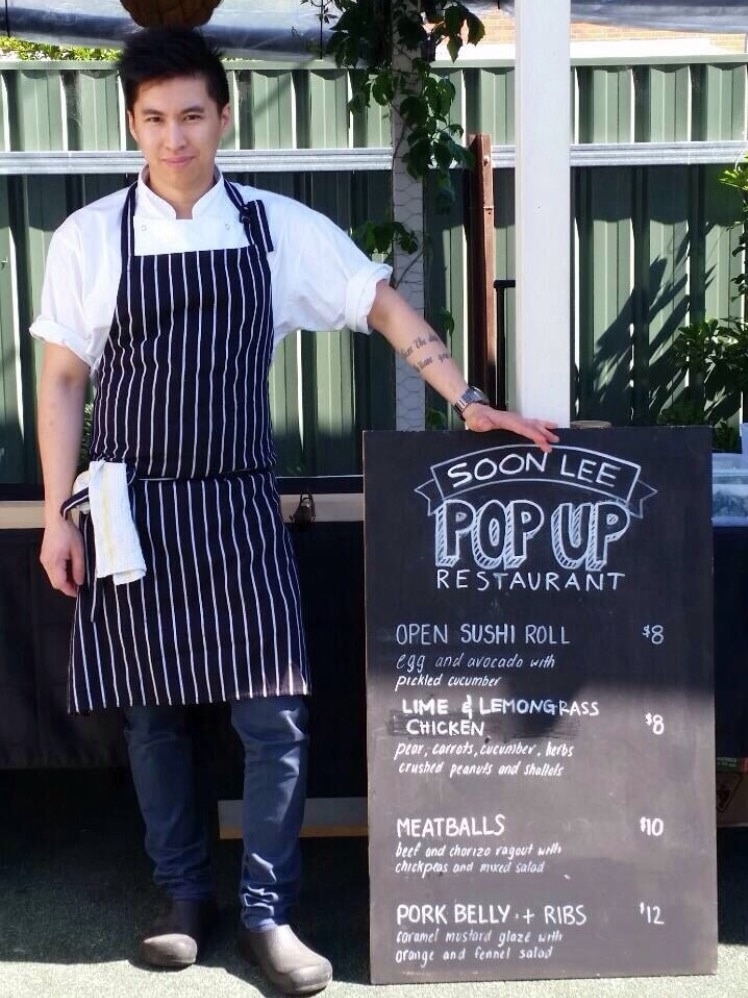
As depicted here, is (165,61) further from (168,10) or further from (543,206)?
(168,10)

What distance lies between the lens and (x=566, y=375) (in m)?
2.71

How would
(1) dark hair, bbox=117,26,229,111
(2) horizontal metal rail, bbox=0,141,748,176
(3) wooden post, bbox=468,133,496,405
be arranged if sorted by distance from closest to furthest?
1. (1) dark hair, bbox=117,26,229,111
2. (3) wooden post, bbox=468,133,496,405
3. (2) horizontal metal rail, bbox=0,141,748,176

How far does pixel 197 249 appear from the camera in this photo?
260 centimetres

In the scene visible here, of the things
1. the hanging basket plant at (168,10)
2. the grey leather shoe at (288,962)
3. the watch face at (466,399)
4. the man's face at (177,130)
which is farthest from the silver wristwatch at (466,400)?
the hanging basket plant at (168,10)

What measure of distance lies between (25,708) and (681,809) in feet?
4.68

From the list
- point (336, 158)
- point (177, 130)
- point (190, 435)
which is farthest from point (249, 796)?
point (336, 158)

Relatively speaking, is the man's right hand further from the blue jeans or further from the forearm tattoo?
the forearm tattoo

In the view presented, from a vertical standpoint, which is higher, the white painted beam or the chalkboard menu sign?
the white painted beam

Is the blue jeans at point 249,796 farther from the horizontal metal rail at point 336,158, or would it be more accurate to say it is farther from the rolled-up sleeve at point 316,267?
the horizontal metal rail at point 336,158

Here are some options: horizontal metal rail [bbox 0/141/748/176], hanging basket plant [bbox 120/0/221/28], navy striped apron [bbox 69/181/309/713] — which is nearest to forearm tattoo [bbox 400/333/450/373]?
navy striped apron [bbox 69/181/309/713]

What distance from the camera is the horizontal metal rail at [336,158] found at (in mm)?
7047

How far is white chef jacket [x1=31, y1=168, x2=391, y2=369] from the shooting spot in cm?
259

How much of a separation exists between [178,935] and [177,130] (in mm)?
1613

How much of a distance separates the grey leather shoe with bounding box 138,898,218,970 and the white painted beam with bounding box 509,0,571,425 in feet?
4.11
